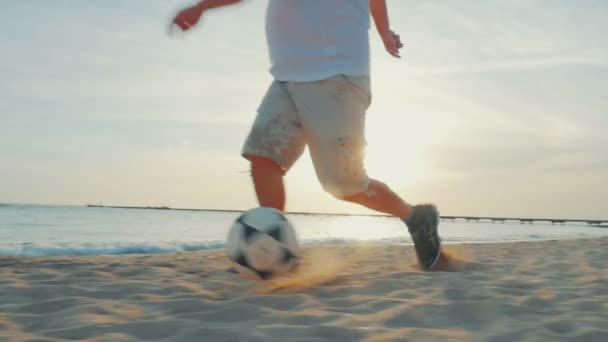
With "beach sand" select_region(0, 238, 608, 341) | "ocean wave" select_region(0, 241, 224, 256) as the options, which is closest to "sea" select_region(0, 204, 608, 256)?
"ocean wave" select_region(0, 241, 224, 256)

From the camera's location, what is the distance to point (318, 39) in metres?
3.17

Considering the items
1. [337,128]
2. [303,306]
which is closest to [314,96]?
[337,128]

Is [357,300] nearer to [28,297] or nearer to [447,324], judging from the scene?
[447,324]

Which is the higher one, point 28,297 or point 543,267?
point 28,297

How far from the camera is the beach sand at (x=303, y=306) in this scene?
7.00 ft

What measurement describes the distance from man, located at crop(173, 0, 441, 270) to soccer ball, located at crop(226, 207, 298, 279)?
0.98 feet

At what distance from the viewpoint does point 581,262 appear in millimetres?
5039

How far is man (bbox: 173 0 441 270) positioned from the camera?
3135 mm

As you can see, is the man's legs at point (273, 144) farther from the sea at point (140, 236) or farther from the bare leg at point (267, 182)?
the sea at point (140, 236)

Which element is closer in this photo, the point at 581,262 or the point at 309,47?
the point at 309,47

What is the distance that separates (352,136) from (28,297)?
192 centimetres

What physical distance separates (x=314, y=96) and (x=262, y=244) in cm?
88

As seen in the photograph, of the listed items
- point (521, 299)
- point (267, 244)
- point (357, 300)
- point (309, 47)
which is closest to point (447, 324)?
point (357, 300)

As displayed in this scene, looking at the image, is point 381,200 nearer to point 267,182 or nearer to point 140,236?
point 267,182
